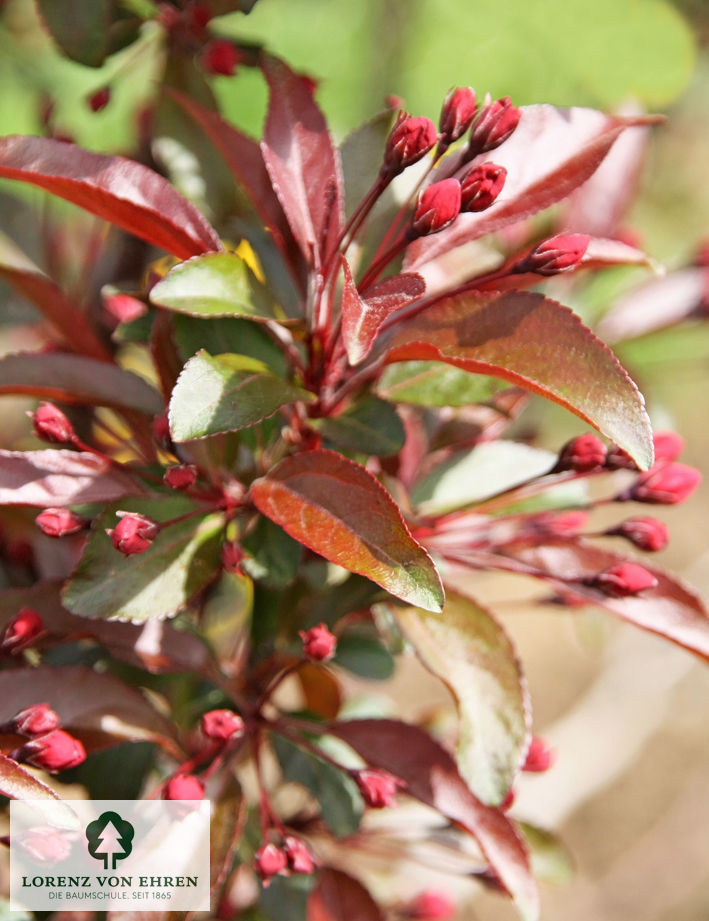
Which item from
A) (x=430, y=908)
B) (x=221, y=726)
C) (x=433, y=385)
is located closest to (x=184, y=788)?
(x=221, y=726)

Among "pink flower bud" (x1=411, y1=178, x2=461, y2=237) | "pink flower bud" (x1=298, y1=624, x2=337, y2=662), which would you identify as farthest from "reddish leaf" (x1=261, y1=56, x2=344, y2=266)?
"pink flower bud" (x1=298, y1=624, x2=337, y2=662)

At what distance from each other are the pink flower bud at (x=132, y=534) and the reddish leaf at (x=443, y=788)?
0.31 m

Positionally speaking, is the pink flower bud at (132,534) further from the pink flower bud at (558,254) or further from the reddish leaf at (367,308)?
the pink flower bud at (558,254)

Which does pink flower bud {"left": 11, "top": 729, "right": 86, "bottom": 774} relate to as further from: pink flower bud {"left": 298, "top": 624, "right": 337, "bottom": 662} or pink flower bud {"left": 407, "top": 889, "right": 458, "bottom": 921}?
pink flower bud {"left": 407, "top": 889, "right": 458, "bottom": 921}

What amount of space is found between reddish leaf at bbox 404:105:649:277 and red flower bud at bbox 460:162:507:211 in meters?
0.08

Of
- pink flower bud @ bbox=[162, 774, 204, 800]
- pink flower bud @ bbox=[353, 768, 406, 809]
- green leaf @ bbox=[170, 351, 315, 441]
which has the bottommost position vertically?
pink flower bud @ bbox=[162, 774, 204, 800]

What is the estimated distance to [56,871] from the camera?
794 mm

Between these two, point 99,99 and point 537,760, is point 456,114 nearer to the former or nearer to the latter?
point 99,99

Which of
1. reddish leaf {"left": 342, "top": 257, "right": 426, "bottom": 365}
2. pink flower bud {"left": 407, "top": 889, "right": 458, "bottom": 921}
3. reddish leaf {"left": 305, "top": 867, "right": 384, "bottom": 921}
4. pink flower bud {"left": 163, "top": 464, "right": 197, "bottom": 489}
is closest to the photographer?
reddish leaf {"left": 342, "top": 257, "right": 426, "bottom": 365}

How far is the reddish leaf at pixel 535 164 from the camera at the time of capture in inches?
28.4

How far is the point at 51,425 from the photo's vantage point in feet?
2.31

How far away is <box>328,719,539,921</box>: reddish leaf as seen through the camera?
75 centimetres

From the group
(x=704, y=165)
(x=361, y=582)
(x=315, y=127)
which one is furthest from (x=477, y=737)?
(x=704, y=165)

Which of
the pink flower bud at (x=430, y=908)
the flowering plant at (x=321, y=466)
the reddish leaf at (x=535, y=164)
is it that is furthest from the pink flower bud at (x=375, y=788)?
the pink flower bud at (x=430, y=908)
